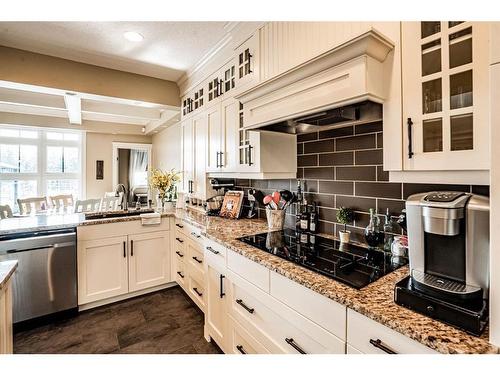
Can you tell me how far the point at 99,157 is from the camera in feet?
20.1

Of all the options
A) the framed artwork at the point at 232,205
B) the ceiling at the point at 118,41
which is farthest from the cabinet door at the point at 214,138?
the ceiling at the point at 118,41

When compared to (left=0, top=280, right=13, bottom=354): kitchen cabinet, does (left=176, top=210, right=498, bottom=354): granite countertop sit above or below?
above

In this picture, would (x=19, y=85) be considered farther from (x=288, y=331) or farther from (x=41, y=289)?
(x=288, y=331)

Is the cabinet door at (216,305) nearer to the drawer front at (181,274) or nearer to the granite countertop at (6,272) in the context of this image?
the drawer front at (181,274)

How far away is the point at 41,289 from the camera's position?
230cm

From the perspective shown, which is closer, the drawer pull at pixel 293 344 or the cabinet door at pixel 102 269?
the drawer pull at pixel 293 344

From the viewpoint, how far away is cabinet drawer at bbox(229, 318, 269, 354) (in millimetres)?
1435

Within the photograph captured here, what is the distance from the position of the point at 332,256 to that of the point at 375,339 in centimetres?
54

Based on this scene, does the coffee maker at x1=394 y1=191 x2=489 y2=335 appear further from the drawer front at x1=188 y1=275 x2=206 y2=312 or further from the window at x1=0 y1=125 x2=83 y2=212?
the window at x1=0 y1=125 x2=83 y2=212

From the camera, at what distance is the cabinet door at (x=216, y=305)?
1.76 m

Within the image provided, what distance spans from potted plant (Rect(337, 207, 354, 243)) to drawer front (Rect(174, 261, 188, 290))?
5.67 ft

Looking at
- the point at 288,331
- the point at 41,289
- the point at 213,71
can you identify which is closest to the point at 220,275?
the point at 288,331

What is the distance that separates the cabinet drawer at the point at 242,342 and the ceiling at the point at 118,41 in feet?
7.55

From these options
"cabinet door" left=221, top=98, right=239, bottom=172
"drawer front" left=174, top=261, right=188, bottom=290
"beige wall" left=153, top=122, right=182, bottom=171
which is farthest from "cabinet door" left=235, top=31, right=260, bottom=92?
"beige wall" left=153, top=122, right=182, bottom=171
